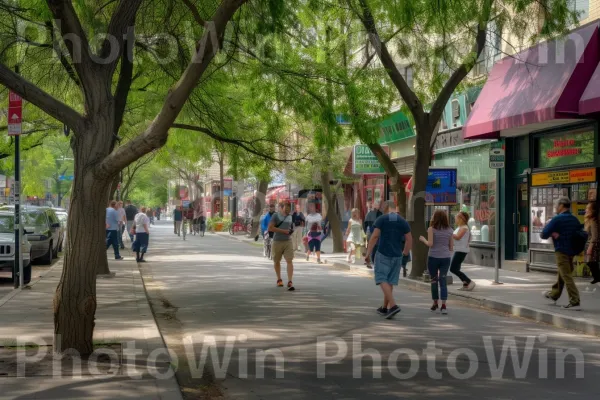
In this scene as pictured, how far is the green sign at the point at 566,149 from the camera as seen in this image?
18344mm

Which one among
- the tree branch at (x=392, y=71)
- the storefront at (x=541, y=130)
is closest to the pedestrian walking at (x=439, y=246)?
the storefront at (x=541, y=130)

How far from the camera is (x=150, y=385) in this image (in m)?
7.15

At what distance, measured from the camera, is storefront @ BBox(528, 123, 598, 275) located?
60.0 ft

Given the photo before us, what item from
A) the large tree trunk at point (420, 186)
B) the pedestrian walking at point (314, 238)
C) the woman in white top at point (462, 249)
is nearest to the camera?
the woman in white top at point (462, 249)

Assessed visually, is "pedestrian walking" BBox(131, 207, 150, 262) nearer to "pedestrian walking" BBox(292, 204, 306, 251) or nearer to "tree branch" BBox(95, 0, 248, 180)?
"pedestrian walking" BBox(292, 204, 306, 251)

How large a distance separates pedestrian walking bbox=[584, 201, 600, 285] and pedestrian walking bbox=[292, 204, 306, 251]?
11410 millimetres

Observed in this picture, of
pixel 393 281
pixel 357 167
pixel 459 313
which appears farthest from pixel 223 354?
pixel 357 167

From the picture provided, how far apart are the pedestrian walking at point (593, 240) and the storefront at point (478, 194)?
652 cm

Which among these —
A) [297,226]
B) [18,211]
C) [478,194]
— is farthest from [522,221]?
[18,211]

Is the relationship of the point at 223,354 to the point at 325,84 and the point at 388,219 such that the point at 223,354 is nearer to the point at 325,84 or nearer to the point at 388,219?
the point at 388,219

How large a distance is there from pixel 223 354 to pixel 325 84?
23.7ft

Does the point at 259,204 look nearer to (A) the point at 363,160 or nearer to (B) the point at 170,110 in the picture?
(A) the point at 363,160

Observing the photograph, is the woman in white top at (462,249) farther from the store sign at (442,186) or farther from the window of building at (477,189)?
the window of building at (477,189)

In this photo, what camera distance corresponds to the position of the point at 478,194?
965 inches
